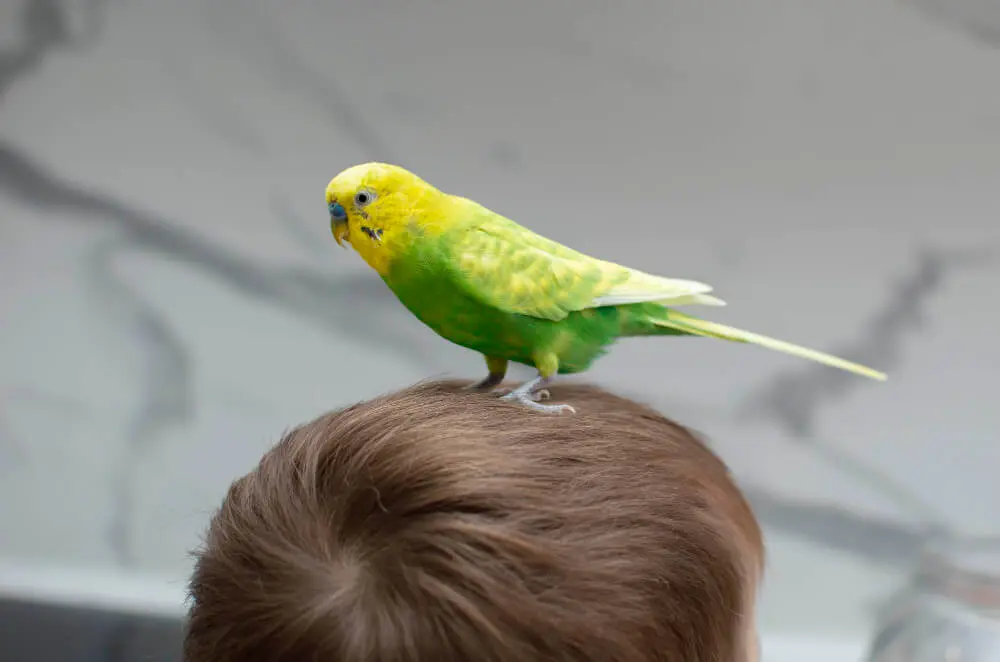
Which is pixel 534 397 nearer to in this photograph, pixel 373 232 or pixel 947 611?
pixel 373 232

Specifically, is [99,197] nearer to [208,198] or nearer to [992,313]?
[208,198]

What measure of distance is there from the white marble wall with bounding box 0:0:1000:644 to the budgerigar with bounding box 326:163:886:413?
0.46m

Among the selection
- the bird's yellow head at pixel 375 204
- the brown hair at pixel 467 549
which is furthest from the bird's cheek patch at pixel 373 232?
the brown hair at pixel 467 549

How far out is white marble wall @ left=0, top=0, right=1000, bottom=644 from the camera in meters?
0.92

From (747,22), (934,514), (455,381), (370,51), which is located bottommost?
(455,381)

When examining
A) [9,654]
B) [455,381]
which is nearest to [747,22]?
[455,381]

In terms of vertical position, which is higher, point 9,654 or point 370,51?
point 370,51

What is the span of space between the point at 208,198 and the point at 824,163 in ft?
2.65

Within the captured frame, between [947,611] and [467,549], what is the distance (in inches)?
29.3

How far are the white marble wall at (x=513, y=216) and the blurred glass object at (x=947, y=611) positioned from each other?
0.06 meters

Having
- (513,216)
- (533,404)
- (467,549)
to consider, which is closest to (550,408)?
(533,404)

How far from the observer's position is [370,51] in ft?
3.15

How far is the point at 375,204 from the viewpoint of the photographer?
50 cm

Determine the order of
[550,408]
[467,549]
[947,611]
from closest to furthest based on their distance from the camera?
[467,549]
[550,408]
[947,611]
